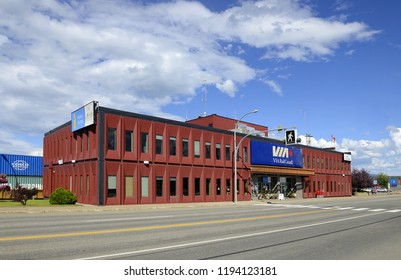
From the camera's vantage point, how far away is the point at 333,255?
367 inches

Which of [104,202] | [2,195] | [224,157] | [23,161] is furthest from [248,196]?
[23,161]

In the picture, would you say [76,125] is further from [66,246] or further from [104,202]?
[66,246]

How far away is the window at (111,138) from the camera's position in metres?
33.6

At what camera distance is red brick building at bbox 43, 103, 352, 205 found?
33.4 meters

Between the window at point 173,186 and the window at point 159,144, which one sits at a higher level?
the window at point 159,144

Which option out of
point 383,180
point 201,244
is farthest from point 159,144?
point 383,180

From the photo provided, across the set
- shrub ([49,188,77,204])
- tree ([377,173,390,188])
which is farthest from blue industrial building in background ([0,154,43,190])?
tree ([377,173,390,188])

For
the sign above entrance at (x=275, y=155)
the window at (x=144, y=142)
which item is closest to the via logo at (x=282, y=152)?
the sign above entrance at (x=275, y=155)

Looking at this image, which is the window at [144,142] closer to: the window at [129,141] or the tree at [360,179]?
the window at [129,141]

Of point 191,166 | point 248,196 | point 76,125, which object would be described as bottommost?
point 248,196

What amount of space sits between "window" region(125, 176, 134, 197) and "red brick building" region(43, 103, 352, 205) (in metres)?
0.09

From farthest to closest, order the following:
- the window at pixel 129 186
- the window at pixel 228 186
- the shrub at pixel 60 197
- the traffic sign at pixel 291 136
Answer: the window at pixel 228 186, the traffic sign at pixel 291 136, the window at pixel 129 186, the shrub at pixel 60 197

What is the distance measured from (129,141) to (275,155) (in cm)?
2451

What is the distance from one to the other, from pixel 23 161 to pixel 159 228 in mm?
46347
